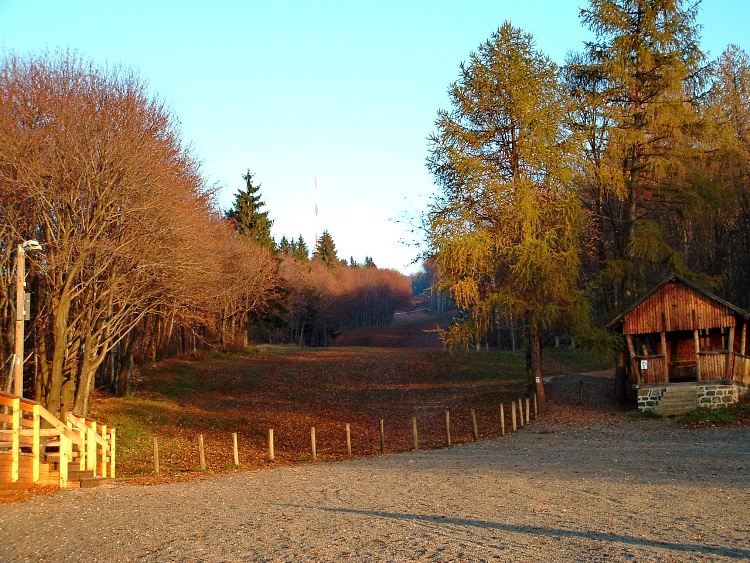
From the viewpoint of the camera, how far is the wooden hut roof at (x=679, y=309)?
1041 inches

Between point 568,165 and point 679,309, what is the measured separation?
21.1 ft

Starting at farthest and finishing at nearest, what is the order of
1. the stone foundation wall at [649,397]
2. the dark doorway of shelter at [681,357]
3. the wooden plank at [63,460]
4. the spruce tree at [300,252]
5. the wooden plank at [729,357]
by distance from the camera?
1. the spruce tree at [300,252]
2. the dark doorway of shelter at [681,357]
3. the stone foundation wall at [649,397]
4. the wooden plank at [729,357]
5. the wooden plank at [63,460]

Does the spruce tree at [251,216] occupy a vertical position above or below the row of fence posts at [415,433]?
above

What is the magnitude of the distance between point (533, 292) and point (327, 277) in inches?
2425

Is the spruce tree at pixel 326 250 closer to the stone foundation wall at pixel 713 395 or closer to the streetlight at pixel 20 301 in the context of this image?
the stone foundation wall at pixel 713 395

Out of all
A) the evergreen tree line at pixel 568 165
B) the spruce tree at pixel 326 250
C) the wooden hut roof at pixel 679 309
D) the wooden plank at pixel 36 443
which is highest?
the spruce tree at pixel 326 250

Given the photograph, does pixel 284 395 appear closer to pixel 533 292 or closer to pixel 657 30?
pixel 533 292

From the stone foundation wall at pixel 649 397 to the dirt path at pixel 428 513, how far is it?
735 cm

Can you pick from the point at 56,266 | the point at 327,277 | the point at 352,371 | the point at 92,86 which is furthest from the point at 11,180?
the point at 327,277

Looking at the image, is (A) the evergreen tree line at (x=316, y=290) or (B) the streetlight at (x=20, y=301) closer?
(B) the streetlight at (x=20, y=301)

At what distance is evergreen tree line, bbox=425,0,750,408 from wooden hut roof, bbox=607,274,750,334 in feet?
5.49

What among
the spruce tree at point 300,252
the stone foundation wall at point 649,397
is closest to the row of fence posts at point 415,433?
the stone foundation wall at point 649,397

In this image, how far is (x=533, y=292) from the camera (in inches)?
1062

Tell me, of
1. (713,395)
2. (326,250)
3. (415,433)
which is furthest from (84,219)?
(326,250)
